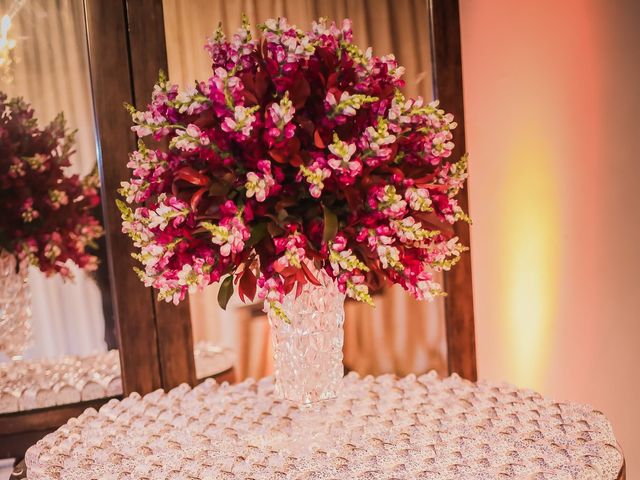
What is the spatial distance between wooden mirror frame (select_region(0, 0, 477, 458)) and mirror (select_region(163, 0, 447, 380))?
0.04 metres

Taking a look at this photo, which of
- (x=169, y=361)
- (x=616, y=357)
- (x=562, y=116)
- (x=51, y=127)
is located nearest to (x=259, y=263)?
(x=169, y=361)

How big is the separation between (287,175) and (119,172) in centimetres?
67

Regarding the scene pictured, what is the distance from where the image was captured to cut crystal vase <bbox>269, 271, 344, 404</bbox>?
4.28 feet

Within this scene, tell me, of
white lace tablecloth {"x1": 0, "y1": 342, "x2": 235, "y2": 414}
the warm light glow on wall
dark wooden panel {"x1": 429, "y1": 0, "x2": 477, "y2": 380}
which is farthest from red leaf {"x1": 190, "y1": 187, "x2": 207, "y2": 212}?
the warm light glow on wall

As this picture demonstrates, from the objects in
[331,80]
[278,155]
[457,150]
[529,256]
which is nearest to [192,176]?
[278,155]

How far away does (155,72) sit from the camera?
1.70 metres

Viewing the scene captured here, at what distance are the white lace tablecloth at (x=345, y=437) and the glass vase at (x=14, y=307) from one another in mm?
339

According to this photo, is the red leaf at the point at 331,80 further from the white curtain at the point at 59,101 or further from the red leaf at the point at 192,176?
the white curtain at the point at 59,101

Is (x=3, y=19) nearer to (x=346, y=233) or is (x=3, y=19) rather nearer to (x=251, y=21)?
(x=251, y=21)

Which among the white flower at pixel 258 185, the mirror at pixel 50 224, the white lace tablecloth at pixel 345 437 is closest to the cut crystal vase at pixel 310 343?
the white lace tablecloth at pixel 345 437

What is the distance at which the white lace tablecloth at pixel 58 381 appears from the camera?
1.70 m

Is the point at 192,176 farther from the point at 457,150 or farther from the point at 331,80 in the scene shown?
the point at 457,150

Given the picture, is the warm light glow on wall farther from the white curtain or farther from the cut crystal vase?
the white curtain

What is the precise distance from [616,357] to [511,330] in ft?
1.17
